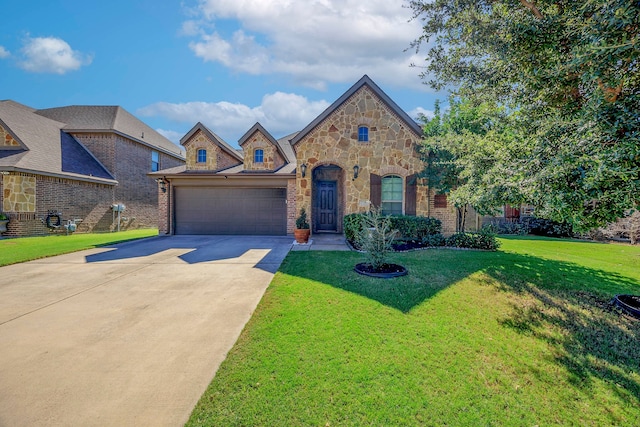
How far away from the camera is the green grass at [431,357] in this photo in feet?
7.46

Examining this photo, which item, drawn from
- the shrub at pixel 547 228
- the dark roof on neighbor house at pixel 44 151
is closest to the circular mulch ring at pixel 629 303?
the shrub at pixel 547 228

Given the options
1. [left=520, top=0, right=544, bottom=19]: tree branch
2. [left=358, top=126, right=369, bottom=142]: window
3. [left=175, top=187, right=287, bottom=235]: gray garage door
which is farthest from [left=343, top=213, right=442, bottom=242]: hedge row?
[left=520, top=0, right=544, bottom=19]: tree branch

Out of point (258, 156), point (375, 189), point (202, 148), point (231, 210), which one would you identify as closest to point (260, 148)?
point (258, 156)

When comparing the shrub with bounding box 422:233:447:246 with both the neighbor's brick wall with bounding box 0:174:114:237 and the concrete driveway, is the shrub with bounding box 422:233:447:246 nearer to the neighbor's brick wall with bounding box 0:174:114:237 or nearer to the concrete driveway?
the concrete driveway

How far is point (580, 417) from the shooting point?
2262mm

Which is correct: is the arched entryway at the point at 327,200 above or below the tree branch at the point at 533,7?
below

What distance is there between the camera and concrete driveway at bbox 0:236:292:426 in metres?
2.31

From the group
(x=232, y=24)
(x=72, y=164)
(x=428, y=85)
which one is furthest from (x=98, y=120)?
(x=428, y=85)

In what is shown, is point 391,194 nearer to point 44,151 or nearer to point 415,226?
point 415,226

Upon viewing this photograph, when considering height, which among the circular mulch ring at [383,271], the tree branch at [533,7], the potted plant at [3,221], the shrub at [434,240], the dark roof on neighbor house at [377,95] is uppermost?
the dark roof on neighbor house at [377,95]

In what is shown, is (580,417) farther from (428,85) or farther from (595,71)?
(428,85)

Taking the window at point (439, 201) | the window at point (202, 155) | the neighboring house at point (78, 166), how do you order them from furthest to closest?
the window at point (202, 155) < the neighboring house at point (78, 166) < the window at point (439, 201)

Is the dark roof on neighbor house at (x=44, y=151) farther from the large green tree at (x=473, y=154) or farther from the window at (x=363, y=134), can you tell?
the large green tree at (x=473, y=154)

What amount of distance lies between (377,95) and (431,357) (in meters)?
11.1
